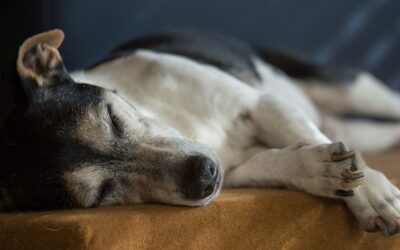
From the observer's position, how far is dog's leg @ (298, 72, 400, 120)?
379cm

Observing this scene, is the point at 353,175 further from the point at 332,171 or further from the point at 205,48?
the point at 205,48

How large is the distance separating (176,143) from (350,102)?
1.96 metres

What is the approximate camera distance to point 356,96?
381cm

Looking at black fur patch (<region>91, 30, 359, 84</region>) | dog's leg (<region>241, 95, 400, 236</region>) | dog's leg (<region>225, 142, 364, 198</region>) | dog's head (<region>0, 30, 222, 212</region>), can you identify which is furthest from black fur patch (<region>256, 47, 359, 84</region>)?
dog's head (<region>0, 30, 222, 212</region>)

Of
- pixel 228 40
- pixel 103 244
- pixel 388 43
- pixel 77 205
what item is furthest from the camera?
pixel 388 43

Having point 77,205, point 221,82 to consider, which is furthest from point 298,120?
point 77,205

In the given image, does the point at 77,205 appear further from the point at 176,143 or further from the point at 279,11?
the point at 279,11

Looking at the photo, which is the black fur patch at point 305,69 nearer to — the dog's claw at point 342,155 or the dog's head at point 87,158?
the dog's head at point 87,158

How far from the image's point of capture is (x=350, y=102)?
3828 mm

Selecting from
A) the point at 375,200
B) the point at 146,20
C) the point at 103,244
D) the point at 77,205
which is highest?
the point at 375,200

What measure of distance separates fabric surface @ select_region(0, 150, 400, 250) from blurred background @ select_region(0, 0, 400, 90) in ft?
7.43

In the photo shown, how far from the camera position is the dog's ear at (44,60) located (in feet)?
7.66

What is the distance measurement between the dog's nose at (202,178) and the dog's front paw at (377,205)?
16.8 inches

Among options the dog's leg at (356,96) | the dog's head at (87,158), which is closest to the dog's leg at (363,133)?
the dog's leg at (356,96)
